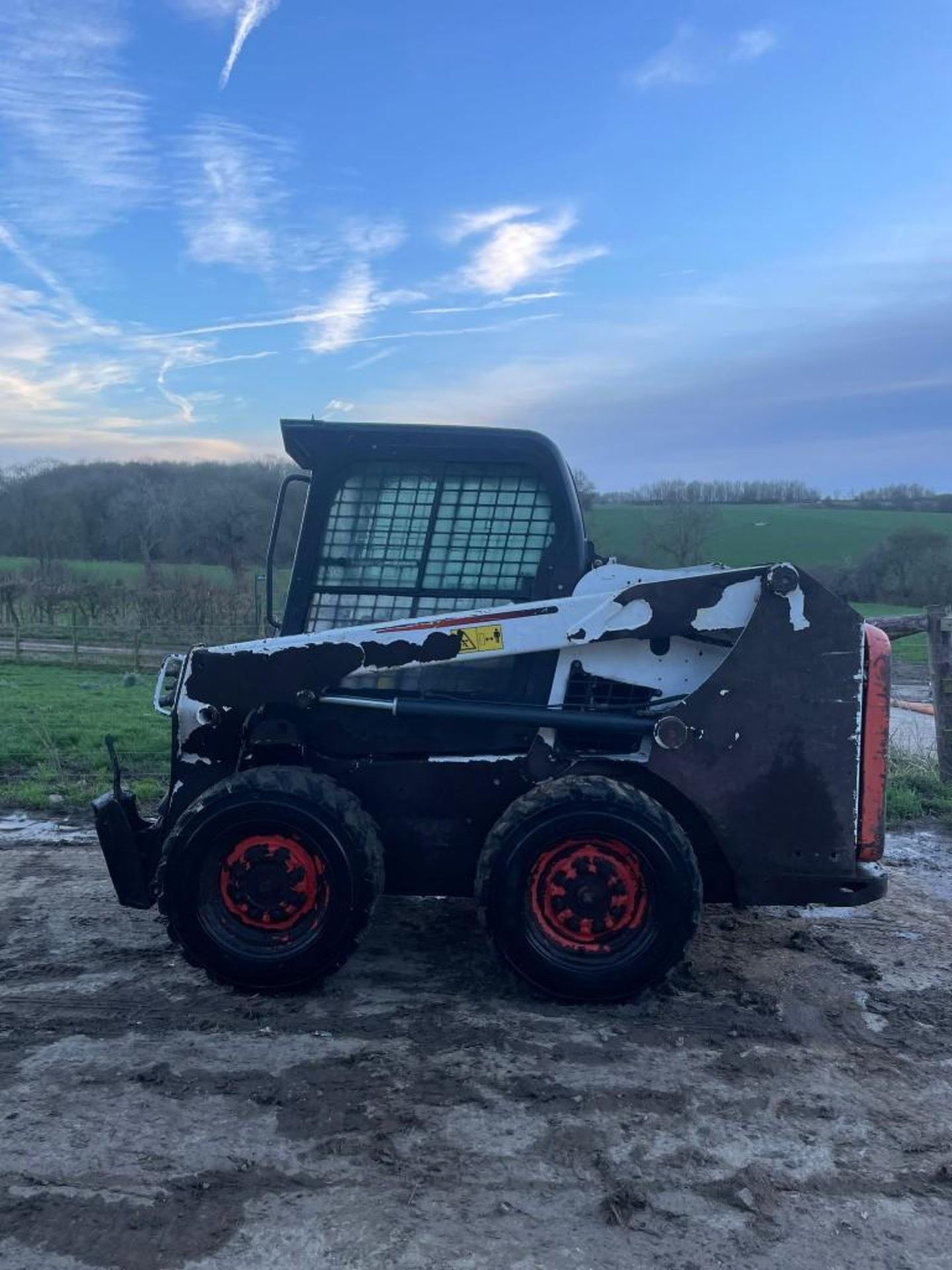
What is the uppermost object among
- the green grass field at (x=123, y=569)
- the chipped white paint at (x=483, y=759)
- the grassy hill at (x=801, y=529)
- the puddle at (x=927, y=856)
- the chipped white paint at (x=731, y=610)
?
the grassy hill at (x=801, y=529)

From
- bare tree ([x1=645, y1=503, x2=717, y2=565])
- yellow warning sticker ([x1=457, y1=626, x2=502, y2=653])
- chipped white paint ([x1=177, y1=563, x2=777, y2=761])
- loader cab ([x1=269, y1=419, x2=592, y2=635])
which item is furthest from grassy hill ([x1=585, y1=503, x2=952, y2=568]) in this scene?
yellow warning sticker ([x1=457, y1=626, x2=502, y2=653])

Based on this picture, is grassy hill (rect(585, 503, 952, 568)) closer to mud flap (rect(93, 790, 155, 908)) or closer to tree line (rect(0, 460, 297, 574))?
tree line (rect(0, 460, 297, 574))

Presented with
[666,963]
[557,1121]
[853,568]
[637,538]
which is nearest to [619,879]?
[666,963]

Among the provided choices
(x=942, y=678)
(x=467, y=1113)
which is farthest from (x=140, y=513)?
(x=467, y=1113)

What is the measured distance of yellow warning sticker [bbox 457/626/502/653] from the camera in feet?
14.4

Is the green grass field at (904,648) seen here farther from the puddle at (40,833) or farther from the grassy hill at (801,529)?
the puddle at (40,833)

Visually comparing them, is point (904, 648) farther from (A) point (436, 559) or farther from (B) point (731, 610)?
(A) point (436, 559)

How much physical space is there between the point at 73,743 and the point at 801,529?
32.3 metres

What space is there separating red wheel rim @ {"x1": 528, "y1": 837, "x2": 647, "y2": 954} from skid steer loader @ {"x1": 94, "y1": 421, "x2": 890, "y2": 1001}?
0.01 m

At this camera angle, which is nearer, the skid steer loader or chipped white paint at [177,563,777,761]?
the skid steer loader

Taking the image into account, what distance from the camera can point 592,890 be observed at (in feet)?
→ 13.9

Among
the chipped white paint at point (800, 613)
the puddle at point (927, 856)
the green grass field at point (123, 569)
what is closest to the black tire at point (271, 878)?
the chipped white paint at point (800, 613)

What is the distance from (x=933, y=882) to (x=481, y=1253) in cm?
446

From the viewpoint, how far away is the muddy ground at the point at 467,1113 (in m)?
2.77
